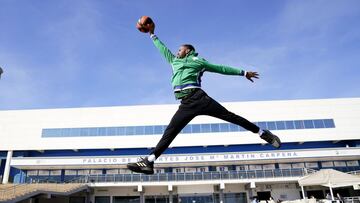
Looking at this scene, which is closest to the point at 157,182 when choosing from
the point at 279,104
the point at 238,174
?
the point at 238,174

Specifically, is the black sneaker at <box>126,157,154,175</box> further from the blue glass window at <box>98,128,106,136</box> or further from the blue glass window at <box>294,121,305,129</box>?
the blue glass window at <box>294,121,305,129</box>

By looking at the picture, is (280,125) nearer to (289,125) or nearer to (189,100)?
(289,125)

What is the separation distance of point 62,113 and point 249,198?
24.7 m

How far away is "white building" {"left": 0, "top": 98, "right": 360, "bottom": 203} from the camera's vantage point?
3288 centimetres

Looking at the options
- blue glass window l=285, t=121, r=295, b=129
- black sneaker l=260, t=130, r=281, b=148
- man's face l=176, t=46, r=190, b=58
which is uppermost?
blue glass window l=285, t=121, r=295, b=129

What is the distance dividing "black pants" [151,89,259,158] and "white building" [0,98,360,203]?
28.8 metres

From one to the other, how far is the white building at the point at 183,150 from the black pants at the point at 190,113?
28799 mm

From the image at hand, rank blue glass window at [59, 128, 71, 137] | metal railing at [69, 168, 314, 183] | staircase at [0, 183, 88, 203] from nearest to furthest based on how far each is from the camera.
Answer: staircase at [0, 183, 88, 203] < metal railing at [69, 168, 314, 183] < blue glass window at [59, 128, 71, 137]

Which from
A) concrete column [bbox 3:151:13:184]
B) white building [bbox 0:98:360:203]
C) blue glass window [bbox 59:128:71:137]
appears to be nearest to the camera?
white building [bbox 0:98:360:203]

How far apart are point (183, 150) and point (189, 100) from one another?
33852mm

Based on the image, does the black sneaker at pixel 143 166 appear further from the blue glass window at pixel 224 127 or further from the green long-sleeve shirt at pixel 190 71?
the blue glass window at pixel 224 127

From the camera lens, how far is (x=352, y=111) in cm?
3872

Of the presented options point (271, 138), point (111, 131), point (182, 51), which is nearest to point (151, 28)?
point (182, 51)

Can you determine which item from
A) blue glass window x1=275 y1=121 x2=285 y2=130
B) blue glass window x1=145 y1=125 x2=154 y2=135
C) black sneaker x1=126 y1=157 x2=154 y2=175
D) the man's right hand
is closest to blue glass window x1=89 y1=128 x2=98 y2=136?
blue glass window x1=145 y1=125 x2=154 y2=135
